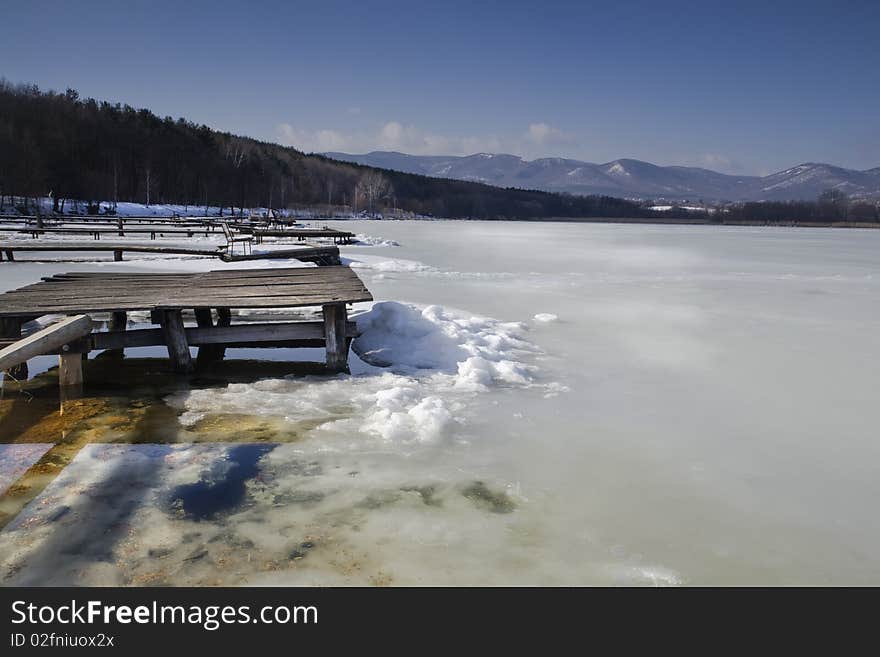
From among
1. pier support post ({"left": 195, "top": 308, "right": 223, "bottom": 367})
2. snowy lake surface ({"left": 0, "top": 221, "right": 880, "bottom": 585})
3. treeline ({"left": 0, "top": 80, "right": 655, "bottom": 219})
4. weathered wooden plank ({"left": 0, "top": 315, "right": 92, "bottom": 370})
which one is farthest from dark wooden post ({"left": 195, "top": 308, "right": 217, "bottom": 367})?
treeline ({"left": 0, "top": 80, "right": 655, "bottom": 219})

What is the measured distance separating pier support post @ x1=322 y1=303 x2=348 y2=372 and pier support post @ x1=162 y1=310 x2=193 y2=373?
1.51 meters

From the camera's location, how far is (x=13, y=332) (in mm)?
→ 5602

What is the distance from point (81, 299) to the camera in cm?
601

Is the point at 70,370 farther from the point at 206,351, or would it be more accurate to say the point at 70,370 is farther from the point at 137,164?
the point at 137,164

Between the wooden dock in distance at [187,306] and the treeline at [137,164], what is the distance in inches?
1998

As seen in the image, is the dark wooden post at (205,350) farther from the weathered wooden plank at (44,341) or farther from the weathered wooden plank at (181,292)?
the weathered wooden plank at (44,341)

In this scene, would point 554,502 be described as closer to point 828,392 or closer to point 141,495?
point 141,495

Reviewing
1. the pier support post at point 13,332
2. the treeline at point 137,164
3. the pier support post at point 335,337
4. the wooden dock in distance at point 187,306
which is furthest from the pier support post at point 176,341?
the treeline at point 137,164

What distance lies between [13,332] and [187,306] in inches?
67.5

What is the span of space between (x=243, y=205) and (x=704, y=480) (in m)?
92.5

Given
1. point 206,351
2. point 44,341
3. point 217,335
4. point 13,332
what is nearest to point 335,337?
point 217,335

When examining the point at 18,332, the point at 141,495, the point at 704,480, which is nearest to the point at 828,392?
the point at 704,480

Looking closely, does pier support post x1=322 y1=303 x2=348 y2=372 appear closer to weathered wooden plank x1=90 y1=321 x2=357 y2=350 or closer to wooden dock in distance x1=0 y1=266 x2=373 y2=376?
wooden dock in distance x1=0 y1=266 x2=373 y2=376
